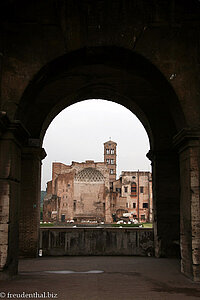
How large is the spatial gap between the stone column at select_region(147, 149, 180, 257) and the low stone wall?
0.57 metres

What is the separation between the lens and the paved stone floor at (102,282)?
5172 mm

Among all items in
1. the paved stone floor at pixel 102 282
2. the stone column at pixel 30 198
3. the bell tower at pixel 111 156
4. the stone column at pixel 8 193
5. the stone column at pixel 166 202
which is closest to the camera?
the paved stone floor at pixel 102 282

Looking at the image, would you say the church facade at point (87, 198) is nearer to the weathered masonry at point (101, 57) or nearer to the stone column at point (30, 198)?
the stone column at point (30, 198)

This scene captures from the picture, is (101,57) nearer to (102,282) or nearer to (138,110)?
(138,110)

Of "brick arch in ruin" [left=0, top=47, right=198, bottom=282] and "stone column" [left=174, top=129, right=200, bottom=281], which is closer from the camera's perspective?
"stone column" [left=174, top=129, right=200, bottom=281]

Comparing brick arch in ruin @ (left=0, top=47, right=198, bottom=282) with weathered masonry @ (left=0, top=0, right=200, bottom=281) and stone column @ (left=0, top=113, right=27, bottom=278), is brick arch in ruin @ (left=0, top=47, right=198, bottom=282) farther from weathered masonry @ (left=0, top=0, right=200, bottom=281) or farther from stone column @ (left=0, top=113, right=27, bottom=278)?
stone column @ (left=0, top=113, right=27, bottom=278)

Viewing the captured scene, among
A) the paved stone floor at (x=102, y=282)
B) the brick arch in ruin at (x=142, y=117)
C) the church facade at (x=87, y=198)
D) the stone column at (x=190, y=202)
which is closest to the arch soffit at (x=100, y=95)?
the brick arch in ruin at (x=142, y=117)

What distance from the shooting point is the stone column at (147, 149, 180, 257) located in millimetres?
10438

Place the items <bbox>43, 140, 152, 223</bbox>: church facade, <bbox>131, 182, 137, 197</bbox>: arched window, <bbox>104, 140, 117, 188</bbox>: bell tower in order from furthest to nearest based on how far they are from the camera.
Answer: <bbox>104, 140, 117, 188</bbox>: bell tower
<bbox>131, 182, 137, 197</bbox>: arched window
<bbox>43, 140, 152, 223</bbox>: church facade

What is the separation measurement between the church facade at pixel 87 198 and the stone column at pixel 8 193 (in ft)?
118

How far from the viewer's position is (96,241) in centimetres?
1127

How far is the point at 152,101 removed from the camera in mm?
11047

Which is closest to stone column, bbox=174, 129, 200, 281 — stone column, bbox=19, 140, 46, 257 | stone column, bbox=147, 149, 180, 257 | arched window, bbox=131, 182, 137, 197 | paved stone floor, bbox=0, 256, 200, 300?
paved stone floor, bbox=0, 256, 200, 300

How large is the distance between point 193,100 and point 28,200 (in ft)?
20.6
